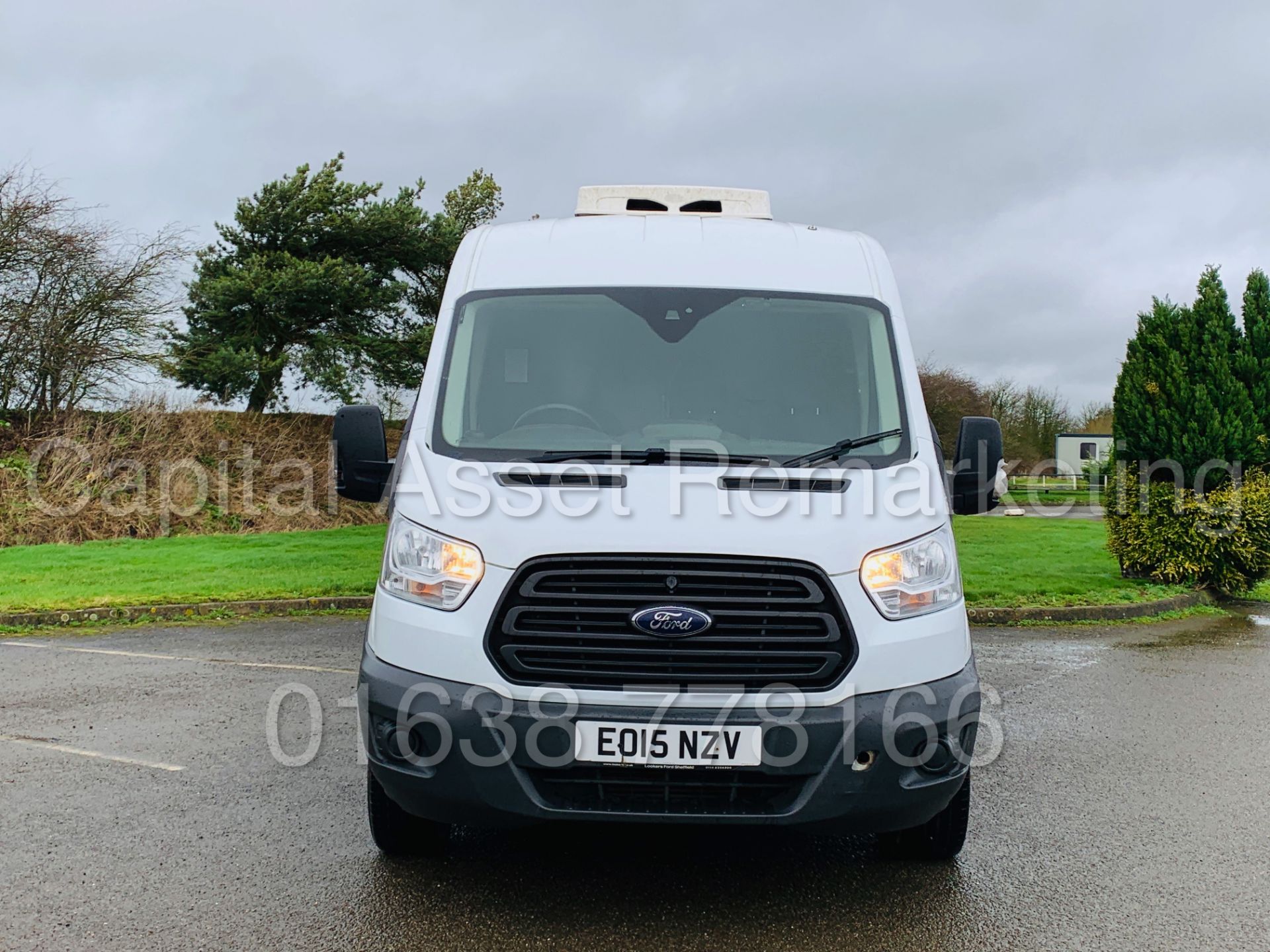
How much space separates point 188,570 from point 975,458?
12.4m

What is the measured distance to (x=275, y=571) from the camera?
14.5 metres

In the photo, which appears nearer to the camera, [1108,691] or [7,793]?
[7,793]

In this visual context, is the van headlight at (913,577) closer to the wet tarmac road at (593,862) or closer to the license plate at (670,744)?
the license plate at (670,744)

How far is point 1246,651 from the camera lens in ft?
31.0

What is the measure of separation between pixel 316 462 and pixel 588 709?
21.9 meters

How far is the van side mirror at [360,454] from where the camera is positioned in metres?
4.46

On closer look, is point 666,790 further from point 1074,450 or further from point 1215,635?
point 1074,450

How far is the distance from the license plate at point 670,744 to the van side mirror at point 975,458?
1.51 metres

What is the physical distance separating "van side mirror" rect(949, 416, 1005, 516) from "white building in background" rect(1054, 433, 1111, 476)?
54.1 meters

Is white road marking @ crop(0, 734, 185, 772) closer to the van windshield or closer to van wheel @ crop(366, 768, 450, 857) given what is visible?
van wheel @ crop(366, 768, 450, 857)

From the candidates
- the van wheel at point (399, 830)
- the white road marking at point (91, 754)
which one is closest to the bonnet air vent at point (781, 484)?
the van wheel at point (399, 830)

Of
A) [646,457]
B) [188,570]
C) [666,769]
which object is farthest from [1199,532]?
[188,570]

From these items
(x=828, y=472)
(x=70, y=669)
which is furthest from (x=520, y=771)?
(x=70, y=669)

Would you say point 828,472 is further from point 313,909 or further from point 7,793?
point 7,793
